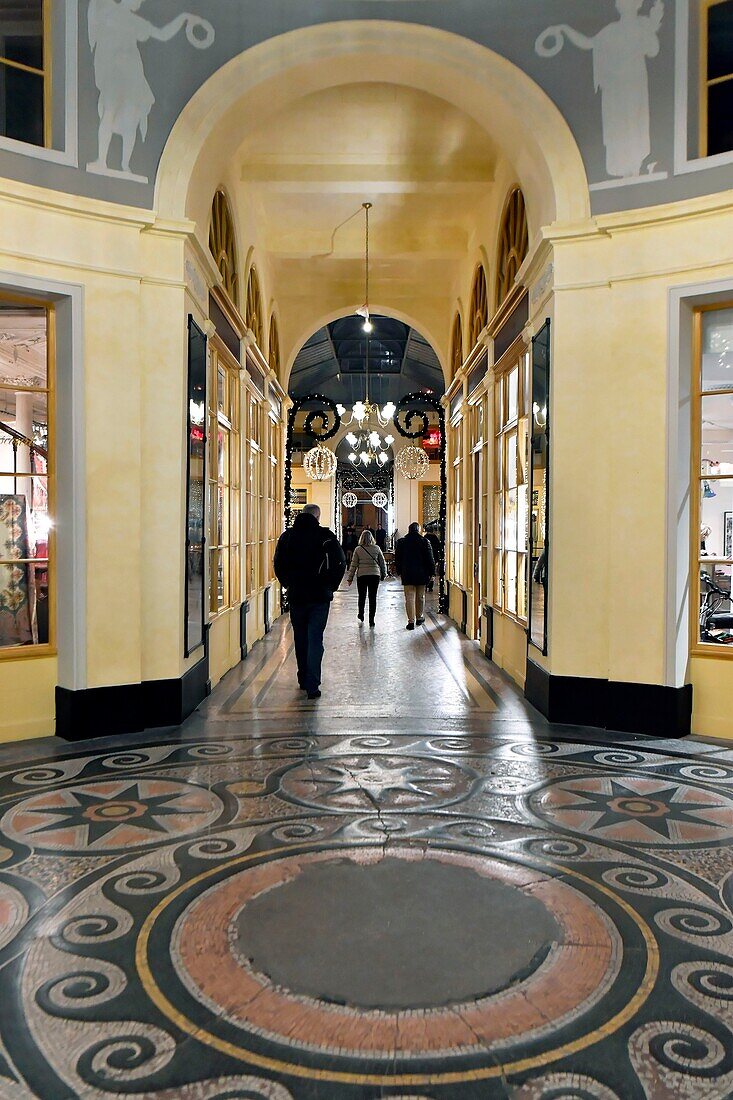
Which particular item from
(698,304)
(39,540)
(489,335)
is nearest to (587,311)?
(698,304)

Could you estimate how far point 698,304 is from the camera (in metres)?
5.02

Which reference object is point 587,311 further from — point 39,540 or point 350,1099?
point 350,1099

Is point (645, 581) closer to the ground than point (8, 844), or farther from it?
farther from it

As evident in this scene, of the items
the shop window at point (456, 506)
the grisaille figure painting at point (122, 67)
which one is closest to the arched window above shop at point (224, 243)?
the grisaille figure painting at point (122, 67)

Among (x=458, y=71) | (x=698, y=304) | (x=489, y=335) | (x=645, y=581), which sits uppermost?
(x=458, y=71)

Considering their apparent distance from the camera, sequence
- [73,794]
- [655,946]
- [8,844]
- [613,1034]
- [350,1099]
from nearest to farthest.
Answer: [350,1099] → [613,1034] → [655,946] → [8,844] → [73,794]

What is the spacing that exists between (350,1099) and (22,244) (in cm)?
466

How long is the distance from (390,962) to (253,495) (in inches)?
295

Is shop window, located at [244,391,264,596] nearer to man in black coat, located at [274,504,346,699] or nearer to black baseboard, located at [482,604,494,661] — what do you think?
man in black coat, located at [274,504,346,699]

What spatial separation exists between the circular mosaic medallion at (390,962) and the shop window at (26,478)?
2.63 metres

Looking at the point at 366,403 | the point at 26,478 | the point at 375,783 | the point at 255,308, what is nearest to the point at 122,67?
the point at 26,478

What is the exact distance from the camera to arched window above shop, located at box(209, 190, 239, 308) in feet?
21.8

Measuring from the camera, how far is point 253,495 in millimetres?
9438

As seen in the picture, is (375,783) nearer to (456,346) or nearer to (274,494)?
(274,494)
